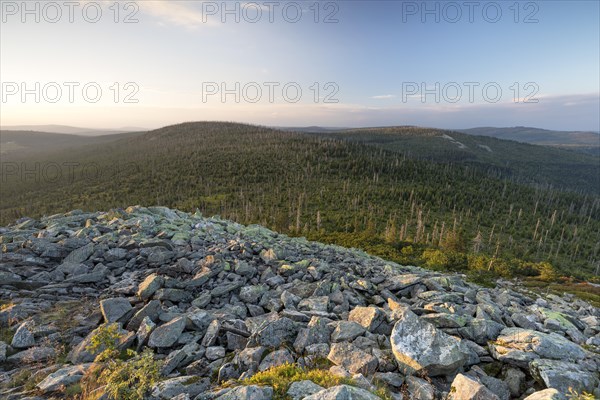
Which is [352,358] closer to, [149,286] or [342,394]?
[342,394]

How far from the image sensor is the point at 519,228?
7194 cm

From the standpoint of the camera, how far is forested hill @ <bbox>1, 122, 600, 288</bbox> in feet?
149

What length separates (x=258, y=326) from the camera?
9.18 m

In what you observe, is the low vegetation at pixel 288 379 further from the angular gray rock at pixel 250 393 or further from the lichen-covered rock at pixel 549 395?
the lichen-covered rock at pixel 549 395

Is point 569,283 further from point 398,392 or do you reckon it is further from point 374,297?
point 398,392

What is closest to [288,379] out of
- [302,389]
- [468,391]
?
[302,389]

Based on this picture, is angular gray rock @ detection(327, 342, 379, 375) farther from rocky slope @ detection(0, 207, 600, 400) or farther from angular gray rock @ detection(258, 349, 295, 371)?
angular gray rock @ detection(258, 349, 295, 371)

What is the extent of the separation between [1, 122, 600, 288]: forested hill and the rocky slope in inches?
889

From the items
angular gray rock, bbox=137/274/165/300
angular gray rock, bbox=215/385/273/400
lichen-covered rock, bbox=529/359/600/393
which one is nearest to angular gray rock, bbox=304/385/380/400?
angular gray rock, bbox=215/385/273/400

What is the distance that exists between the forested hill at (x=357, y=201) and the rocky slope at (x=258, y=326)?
2257 cm

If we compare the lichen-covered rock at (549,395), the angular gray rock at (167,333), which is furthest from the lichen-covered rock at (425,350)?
the angular gray rock at (167,333)

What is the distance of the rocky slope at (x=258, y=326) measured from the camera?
23.1 ft

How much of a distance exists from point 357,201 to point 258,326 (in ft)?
224

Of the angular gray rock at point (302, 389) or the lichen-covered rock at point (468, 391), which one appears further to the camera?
the lichen-covered rock at point (468, 391)
